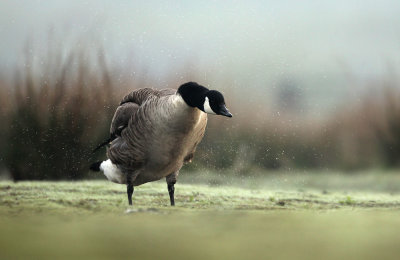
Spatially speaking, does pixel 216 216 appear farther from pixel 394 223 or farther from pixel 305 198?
pixel 305 198

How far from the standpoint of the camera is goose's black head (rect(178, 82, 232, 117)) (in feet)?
11.5

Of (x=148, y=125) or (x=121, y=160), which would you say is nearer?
(x=148, y=125)

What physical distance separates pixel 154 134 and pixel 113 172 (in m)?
0.72

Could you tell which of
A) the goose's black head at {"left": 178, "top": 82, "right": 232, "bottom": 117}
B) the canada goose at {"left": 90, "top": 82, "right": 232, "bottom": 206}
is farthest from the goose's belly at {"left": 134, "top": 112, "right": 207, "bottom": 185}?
the goose's black head at {"left": 178, "top": 82, "right": 232, "bottom": 117}

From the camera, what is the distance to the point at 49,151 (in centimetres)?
602

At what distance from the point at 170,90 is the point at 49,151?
2387mm

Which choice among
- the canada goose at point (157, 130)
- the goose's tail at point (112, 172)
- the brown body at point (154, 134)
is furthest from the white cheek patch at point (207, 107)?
the goose's tail at point (112, 172)

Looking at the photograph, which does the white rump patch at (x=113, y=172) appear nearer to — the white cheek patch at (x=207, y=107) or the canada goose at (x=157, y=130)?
the canada goose at (x=157, y=130)

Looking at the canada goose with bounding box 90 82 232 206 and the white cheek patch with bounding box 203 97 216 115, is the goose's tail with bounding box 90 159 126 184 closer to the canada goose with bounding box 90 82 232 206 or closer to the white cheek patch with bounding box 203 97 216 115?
the canada goose with bounding box 90 82 232 206

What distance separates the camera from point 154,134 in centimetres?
388

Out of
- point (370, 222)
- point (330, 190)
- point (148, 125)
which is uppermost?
point (148, 125)

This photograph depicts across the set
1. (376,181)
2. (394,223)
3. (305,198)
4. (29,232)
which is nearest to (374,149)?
(376,181)

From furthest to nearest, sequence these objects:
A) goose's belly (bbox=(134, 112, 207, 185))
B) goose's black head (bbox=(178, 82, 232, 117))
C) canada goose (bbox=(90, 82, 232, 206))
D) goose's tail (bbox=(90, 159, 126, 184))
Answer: goose's tail (bbox=(90, 159, 126, 184))
goose's belly (bbox=(134, 112, 207, 185))
canada goose (bbox=(90, 82, 232, 206))
goose's black head (bbox=(178, 82, 232, 117))

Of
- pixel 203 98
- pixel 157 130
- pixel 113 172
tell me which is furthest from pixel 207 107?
pixel 113 172
